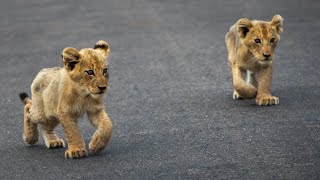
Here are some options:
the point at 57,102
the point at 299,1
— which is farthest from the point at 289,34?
the point at 57,102

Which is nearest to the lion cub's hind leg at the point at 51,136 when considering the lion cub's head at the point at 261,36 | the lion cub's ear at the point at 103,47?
the lion cub's ear at the point at 103,47

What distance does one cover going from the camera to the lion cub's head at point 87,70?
948 cm

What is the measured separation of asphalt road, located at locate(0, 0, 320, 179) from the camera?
363 inches

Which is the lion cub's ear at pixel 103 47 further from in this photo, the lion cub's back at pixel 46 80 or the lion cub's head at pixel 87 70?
the lion cub's back at pixel 46 80

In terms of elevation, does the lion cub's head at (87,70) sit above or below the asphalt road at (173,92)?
above

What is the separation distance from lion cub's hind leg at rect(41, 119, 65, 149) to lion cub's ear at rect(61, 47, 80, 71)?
770 mm

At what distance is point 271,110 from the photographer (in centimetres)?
1145

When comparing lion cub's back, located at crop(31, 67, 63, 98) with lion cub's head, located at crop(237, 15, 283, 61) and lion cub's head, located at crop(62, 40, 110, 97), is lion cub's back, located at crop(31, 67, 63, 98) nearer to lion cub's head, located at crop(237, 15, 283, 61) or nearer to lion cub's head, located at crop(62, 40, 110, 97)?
lion cub's head, located at crop(62, 40, 110, 97)

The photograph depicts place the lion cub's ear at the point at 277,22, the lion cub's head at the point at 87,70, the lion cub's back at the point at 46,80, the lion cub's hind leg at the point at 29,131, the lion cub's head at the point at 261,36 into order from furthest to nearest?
1. the lion cub's ear at the point at 277,22
2. the lion cub's head at the point at 261,36
3. the lion cub's hind leg at the point at 29,131
4. the lion cub's back at the point at 46,80
5. the lion cub's head at the point at 87,70

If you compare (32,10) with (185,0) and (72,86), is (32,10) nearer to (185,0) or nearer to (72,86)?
(185,0)

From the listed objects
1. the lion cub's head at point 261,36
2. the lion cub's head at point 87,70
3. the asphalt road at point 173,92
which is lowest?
the asphalt road at point 173,92

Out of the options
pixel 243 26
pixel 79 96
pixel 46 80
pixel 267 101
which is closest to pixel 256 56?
pixel 243 26

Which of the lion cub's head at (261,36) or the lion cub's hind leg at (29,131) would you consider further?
Answer: the lion cub's head at (261,36)

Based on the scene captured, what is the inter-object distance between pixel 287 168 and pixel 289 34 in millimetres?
8932
